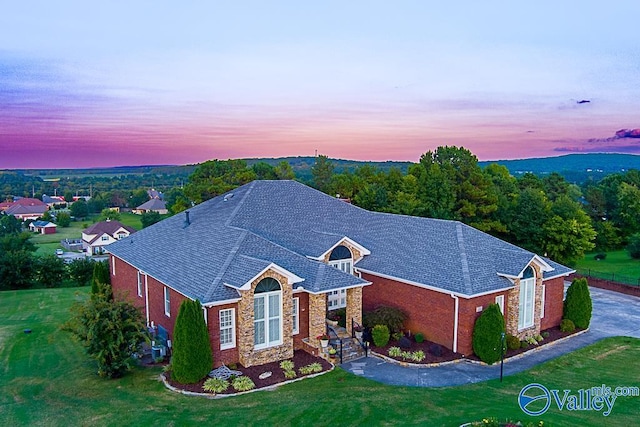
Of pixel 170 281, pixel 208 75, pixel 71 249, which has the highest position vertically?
pixel 208 75

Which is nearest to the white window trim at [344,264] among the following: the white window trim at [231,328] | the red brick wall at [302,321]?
the red brick wall at [302,321]

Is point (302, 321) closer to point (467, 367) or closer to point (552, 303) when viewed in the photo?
point (467, 367)

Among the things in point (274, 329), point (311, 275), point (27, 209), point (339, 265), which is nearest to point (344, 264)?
point (339, 265)

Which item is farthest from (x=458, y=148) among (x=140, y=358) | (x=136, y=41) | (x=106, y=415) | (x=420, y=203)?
(x=106, y=415)

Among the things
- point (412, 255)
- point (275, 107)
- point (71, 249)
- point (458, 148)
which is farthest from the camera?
point (71, 249)

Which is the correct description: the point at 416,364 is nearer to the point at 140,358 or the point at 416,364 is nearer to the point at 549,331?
the point at 549,331
